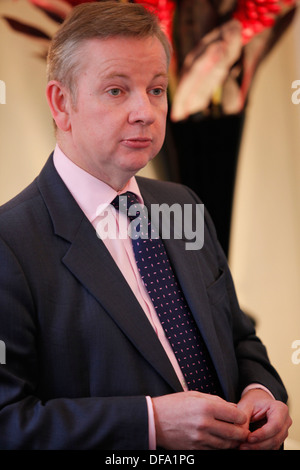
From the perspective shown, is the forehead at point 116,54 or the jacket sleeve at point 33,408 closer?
the jacket sleeve at point 33,408

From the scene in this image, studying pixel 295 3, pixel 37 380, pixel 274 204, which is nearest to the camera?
pixel 37 380

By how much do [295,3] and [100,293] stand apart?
1.72 m

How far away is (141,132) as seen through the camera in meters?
1.32

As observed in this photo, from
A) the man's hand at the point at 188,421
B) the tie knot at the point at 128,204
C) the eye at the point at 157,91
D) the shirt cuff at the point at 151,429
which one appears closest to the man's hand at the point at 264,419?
the man's hand at the point at 188,421

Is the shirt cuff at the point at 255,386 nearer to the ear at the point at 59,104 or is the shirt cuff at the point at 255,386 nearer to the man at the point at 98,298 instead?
the man at the point at 98,298

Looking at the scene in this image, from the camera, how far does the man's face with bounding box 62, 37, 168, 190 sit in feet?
4.22

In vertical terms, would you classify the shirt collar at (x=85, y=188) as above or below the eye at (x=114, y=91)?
below

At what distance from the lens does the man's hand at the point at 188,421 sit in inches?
47.0

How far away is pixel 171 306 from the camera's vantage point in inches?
54.3

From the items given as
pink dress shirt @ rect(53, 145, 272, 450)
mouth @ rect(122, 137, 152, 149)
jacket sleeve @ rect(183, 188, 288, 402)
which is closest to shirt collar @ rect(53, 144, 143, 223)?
pink dress shirt @ rect(53, 145, 272, 450)

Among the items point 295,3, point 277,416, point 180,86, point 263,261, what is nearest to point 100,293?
point 277,416

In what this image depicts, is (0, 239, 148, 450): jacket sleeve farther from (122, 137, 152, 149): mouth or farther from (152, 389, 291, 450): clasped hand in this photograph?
(122, 137, 152, 149): mouth

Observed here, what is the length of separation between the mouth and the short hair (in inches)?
6.2

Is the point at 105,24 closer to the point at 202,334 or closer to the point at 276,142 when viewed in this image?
the point at 202,334
